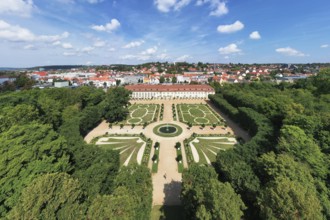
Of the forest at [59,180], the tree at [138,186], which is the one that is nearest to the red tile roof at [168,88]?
the forest at [59,180]

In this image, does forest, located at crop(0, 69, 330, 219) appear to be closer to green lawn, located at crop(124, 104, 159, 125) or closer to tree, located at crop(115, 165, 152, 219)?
tree, located at crop(115, 165, 152, 219)

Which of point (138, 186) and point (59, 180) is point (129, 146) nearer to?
point (138, 186)

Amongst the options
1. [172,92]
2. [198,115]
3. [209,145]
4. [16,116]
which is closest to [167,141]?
[209,145]

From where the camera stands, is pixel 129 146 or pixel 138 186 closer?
pixel 138 186

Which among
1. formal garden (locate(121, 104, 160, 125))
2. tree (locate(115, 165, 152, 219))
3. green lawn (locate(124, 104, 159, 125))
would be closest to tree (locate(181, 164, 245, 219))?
tree (locate(115, 165, 152, 219))

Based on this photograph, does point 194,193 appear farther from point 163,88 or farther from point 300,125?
point 163,88

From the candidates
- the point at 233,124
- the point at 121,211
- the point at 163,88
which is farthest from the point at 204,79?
the point at 121,211

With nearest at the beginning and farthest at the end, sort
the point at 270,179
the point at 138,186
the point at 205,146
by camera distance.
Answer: the point at 138,186 < the point at 270,179 < the point at 205,146
